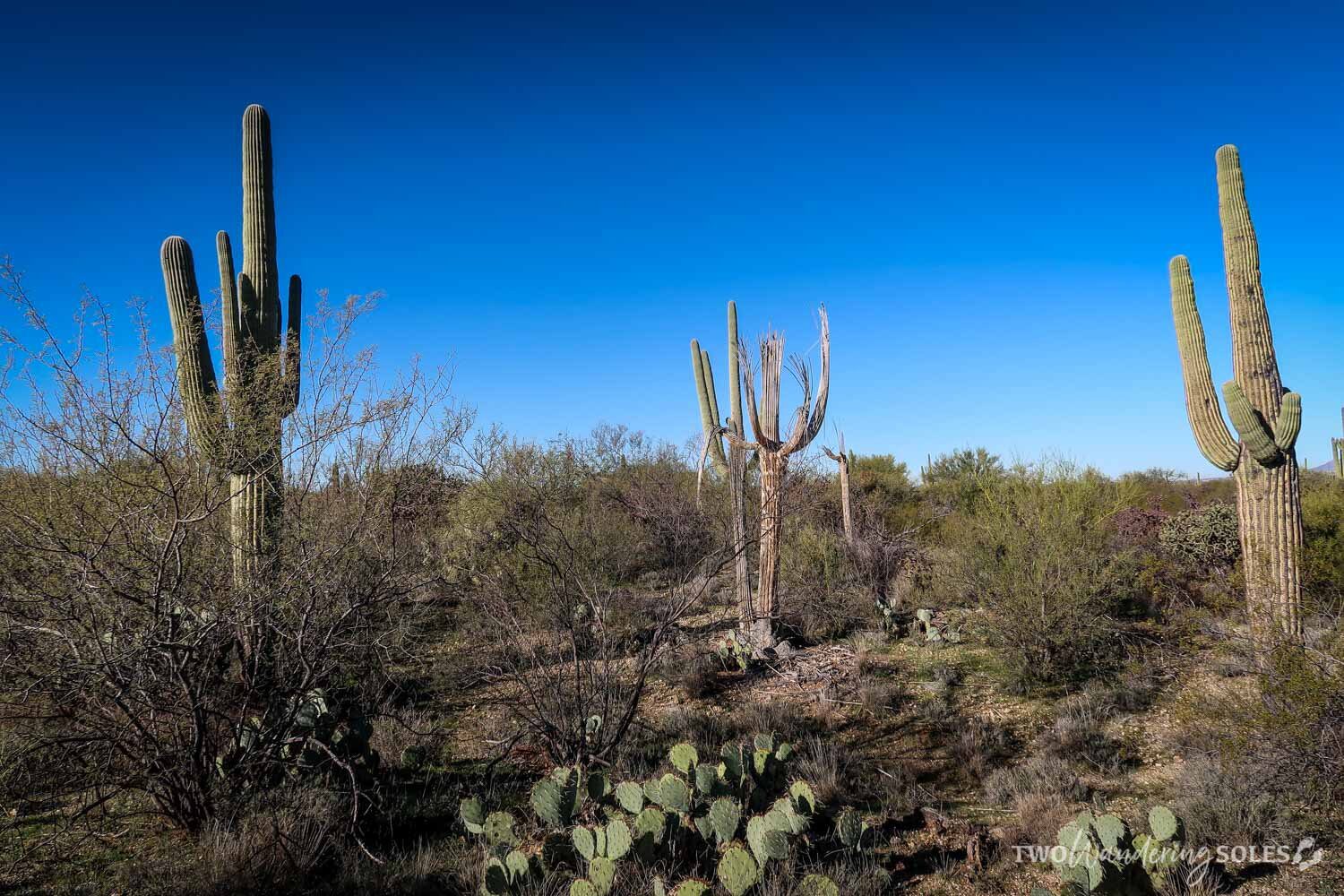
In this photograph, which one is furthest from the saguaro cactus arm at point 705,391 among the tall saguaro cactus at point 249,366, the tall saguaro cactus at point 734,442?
the tall saguaro cactus at point 249,366

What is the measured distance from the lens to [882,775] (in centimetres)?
580

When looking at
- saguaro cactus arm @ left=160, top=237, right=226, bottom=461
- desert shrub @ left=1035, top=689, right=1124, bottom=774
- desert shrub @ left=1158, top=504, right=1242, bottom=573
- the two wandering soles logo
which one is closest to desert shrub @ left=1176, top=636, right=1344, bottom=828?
the two wandering soles logo

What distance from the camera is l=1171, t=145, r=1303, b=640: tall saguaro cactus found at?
735 cm

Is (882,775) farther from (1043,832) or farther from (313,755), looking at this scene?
(313,755)

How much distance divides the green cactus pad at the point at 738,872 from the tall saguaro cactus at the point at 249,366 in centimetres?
A: 325

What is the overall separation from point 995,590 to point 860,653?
1.75 metres

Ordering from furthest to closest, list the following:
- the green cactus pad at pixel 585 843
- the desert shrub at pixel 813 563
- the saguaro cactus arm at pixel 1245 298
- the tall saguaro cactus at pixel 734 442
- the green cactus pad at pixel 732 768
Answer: the desert shrub at pixel 813 563
the tall saguaro cactus at pixel 734 442
the saguaro cactus arm at pixel 1245 298
the green cactus pad at pixel 732 768
the green cactus pad at pixel 585 843

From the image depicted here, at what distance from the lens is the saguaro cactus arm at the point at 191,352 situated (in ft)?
17.9

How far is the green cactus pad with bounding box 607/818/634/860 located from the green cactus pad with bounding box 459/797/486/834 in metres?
0.96

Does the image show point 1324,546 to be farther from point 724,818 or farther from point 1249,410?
point 724,818

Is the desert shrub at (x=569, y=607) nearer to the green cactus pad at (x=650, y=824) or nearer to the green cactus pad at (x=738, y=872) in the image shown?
the green cactus pad at (x=650, y=824)

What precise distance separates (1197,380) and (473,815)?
8710 mm

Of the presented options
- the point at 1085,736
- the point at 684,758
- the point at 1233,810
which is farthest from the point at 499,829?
the point at 1085,736

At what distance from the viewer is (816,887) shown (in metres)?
3.70
